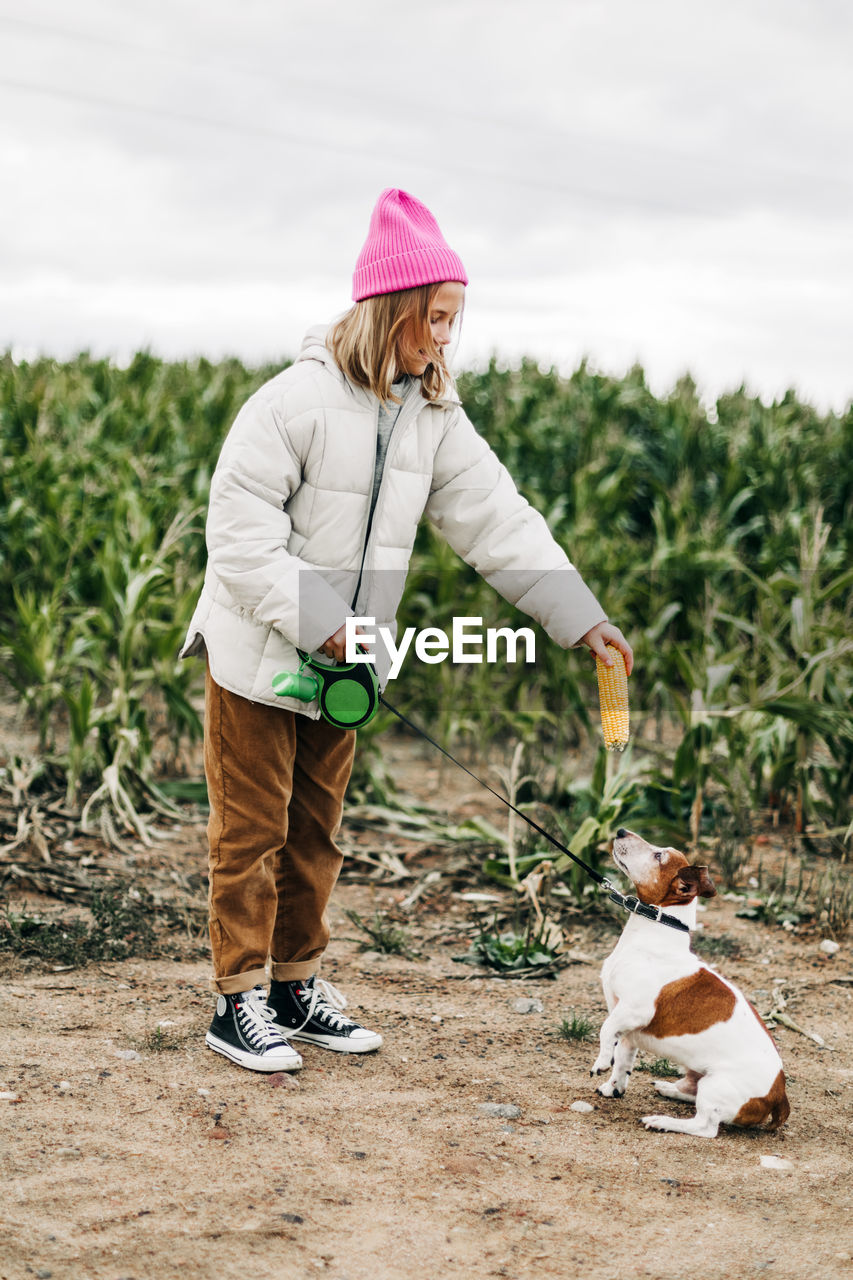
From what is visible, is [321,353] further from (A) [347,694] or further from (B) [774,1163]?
(B) [774,1163]

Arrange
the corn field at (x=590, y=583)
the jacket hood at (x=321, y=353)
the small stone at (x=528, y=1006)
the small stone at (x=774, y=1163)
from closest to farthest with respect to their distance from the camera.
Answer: the small stone at (x=774, y=1163) → the jacket hood at (x=321, y=353) → the small stone at (x=528, y=1006) → the corn field at (x=590, y=583)

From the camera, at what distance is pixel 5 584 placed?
7570 millimetres

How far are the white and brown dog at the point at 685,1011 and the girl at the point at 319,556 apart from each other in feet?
1.90

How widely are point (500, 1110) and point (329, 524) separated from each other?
59.3 inches

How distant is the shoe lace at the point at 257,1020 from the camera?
3.23m

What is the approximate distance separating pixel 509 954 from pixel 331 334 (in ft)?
7.19

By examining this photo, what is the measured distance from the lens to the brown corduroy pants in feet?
10.2

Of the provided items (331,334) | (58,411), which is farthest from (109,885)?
(58,411)

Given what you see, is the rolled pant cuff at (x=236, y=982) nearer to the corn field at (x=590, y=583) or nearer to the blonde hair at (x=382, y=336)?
the blonde hair at (x=382, y=336)

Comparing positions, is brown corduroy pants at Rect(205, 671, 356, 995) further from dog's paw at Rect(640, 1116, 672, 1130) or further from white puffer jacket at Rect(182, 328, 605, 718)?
dog's paw at Rect(640, 1116, 672, 1130)

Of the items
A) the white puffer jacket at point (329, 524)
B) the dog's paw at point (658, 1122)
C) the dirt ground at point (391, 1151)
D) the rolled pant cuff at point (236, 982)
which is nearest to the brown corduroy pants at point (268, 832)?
the rolled pant cuff at point (236, 982)

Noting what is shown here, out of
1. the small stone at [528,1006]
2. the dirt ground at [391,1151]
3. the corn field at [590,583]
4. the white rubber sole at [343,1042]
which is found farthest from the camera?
the corn field at [590,583]

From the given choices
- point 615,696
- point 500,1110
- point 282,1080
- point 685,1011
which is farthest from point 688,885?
point 282,1080

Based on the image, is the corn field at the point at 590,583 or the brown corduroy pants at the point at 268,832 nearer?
the brown corduroy pants at the point at 268,832
